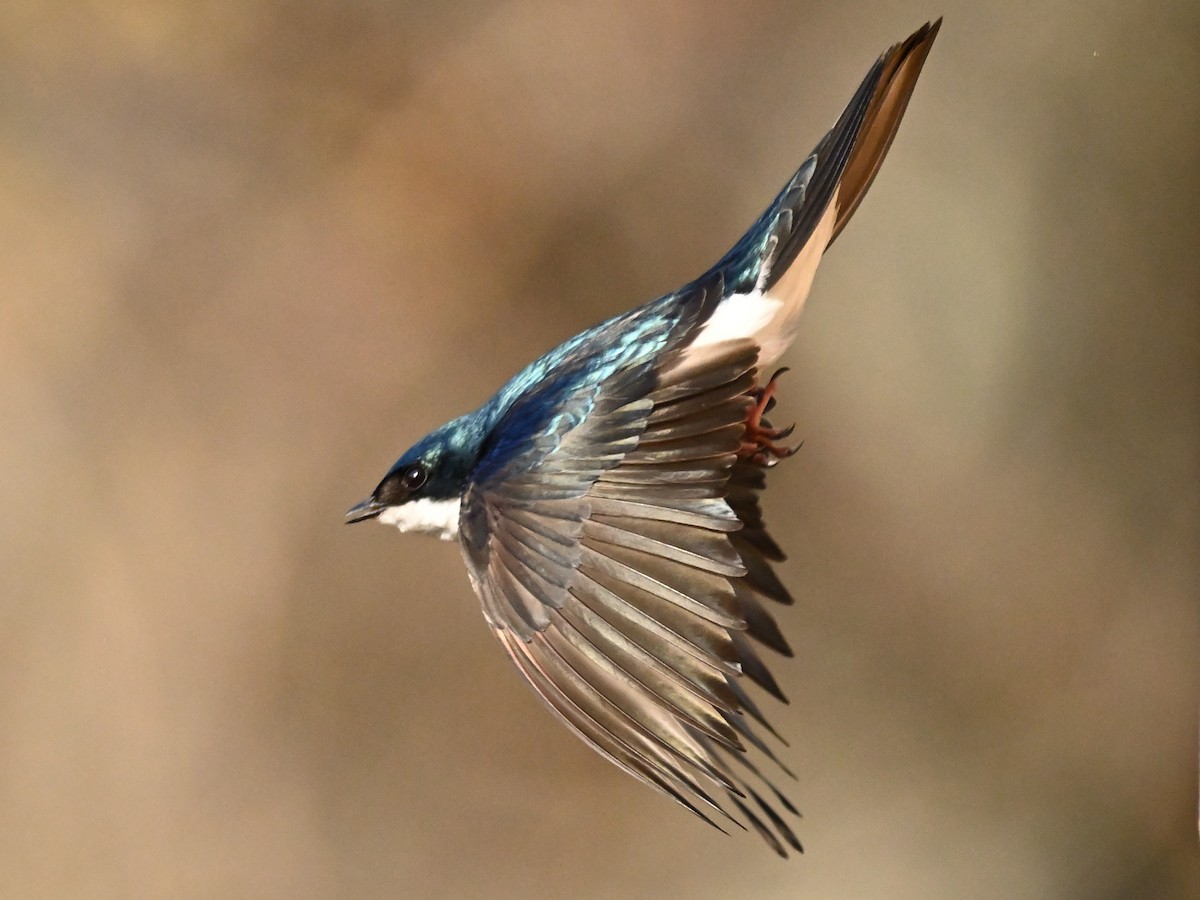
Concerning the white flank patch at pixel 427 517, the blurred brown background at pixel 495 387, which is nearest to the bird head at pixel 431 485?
the white flank patch at pixel 427 517

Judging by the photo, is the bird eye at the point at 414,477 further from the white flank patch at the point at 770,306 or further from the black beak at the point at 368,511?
the white flank patch at the point at 770,306

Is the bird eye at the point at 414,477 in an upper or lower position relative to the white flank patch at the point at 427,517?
upper

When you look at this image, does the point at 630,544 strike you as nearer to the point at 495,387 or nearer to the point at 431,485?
the point at 431,485

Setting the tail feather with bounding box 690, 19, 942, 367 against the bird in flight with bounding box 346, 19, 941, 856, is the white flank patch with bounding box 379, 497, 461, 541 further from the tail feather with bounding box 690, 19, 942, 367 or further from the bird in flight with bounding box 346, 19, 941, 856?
the tail feather with bounding box 690, 19, 942, 367

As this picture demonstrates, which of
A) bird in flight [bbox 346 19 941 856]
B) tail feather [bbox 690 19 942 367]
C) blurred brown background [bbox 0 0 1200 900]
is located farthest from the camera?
blurred brown background [bbox 0 0 1200 900]

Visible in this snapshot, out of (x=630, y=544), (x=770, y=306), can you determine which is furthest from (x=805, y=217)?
(x=630, y=544)

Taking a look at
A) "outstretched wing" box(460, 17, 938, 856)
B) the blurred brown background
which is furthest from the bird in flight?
the blurred brown background
